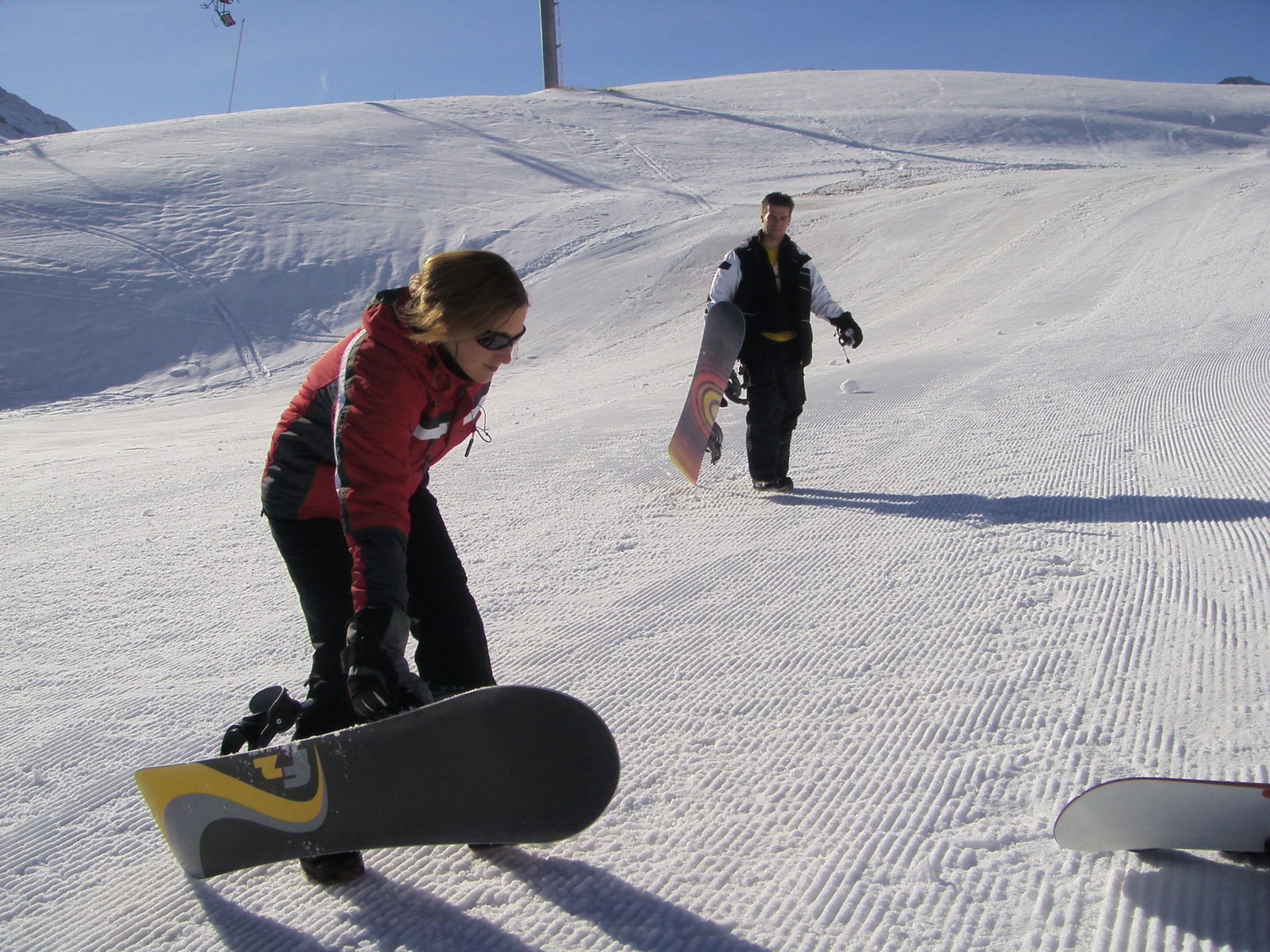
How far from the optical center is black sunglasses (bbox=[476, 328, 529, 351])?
1914 millimetres

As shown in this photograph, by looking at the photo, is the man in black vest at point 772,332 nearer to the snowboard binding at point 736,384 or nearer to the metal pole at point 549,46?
the snowboard binding at point 736,384

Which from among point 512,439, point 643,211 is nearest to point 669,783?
point 512,439

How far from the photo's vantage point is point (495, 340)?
1932mm

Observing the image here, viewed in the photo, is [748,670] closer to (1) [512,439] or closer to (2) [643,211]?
(1) [512,439]

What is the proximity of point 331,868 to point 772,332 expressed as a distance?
3.67 meters

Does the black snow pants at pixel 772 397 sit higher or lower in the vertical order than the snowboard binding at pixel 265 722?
higher

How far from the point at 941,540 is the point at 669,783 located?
2030mm

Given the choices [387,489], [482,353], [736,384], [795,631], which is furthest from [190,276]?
[387,489]

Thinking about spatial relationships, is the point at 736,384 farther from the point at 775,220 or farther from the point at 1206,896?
the point at 1206,896

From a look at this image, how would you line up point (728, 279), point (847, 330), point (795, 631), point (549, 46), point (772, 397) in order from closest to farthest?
point (795, 631)
point (728, 279)
point (772, 397)
point (847, 330)
point (549, 46)

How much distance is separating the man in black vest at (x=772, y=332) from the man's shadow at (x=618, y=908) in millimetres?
3139

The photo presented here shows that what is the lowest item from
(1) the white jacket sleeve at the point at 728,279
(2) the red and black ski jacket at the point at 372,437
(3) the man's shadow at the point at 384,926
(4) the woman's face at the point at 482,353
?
(3) the man's shadow at the point at 384,926

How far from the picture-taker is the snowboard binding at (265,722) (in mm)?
2031

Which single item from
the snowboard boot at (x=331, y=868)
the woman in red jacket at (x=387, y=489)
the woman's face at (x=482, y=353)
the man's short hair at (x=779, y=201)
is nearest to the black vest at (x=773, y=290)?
the man's short hair at (x=779, y=201)
